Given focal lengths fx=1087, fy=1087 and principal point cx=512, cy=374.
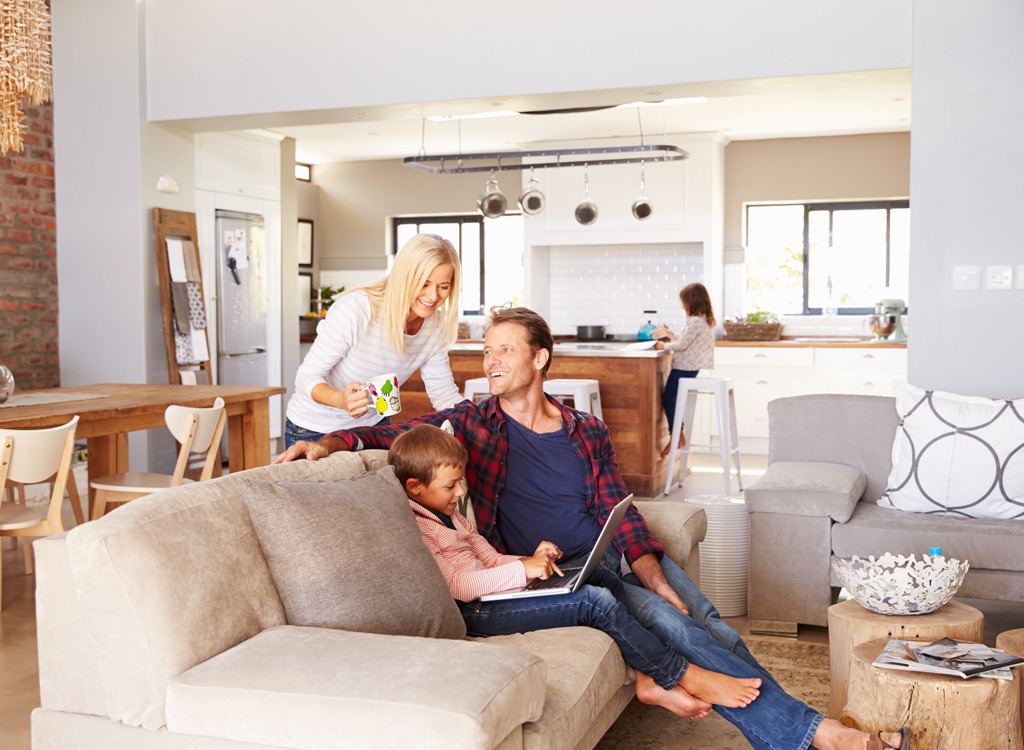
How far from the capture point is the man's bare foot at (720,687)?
2.34m

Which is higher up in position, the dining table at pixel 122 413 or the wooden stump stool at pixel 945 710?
the dining table at pixel 122 413

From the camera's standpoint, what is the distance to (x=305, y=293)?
10266 millimetres

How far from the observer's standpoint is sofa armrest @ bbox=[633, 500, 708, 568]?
10.5ft

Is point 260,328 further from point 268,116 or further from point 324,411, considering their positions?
point 324,411

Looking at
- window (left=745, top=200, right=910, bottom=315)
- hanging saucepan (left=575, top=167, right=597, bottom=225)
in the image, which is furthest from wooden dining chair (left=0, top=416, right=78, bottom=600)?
window (left=745, top=200, right=910, bottom=315)

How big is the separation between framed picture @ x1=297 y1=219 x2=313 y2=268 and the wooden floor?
4.86 metres

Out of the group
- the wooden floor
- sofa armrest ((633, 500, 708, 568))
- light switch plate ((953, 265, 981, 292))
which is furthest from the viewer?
light switch plate ((953, 265, 981, 292))

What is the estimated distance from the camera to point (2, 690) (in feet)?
10.6

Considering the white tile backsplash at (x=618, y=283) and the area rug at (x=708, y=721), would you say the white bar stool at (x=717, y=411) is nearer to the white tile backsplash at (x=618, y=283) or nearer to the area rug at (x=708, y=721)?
the white tile backsplash at (x=618, y=283)

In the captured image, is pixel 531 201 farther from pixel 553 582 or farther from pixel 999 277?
pixel 553 582

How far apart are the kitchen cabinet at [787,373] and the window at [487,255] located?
2.33 metres

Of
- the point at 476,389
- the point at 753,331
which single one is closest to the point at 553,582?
the point at 476,389

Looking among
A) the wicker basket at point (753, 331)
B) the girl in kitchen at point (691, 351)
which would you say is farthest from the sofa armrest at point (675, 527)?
the wicker basket at point (753, 331)

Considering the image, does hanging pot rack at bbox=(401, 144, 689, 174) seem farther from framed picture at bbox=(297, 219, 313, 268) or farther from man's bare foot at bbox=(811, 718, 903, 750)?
man's bare foot at bbox=(811, 718, 903, 750)
